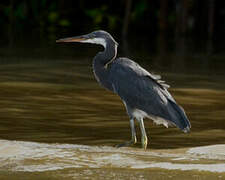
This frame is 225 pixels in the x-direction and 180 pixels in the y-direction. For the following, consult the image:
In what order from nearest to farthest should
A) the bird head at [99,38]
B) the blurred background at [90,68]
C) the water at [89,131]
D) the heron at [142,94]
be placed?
→ the water at [89,131]
the heron at [142,94]
the bird head at [99,38]
the blurred background at [90,68]

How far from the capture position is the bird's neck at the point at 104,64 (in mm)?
7336

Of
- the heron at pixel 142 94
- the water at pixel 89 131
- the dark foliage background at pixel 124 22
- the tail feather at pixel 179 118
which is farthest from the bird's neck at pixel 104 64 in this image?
the dark foliage background at pixel 124 22

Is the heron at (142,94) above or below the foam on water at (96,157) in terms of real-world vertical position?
above

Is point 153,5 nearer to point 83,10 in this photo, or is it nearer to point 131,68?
point 83,10

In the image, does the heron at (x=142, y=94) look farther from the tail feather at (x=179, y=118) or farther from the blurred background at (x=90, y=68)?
the blurred background at (x=90, y=68)

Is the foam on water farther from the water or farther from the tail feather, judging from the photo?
the tail feather

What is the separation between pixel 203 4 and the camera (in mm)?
23000

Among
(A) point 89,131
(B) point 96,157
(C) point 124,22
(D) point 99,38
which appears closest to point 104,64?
(D) point 99,38

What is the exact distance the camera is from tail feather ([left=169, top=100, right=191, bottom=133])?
6.69m

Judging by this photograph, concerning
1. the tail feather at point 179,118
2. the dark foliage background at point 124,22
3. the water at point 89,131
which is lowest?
the dark foliage background at point 124,22

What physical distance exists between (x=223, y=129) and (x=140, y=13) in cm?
1582

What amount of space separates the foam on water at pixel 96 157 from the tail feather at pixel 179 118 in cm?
24

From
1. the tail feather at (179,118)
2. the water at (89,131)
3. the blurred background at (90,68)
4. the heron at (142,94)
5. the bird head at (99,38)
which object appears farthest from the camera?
the blurred background at (90,68)

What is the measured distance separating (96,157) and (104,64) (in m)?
1.39
